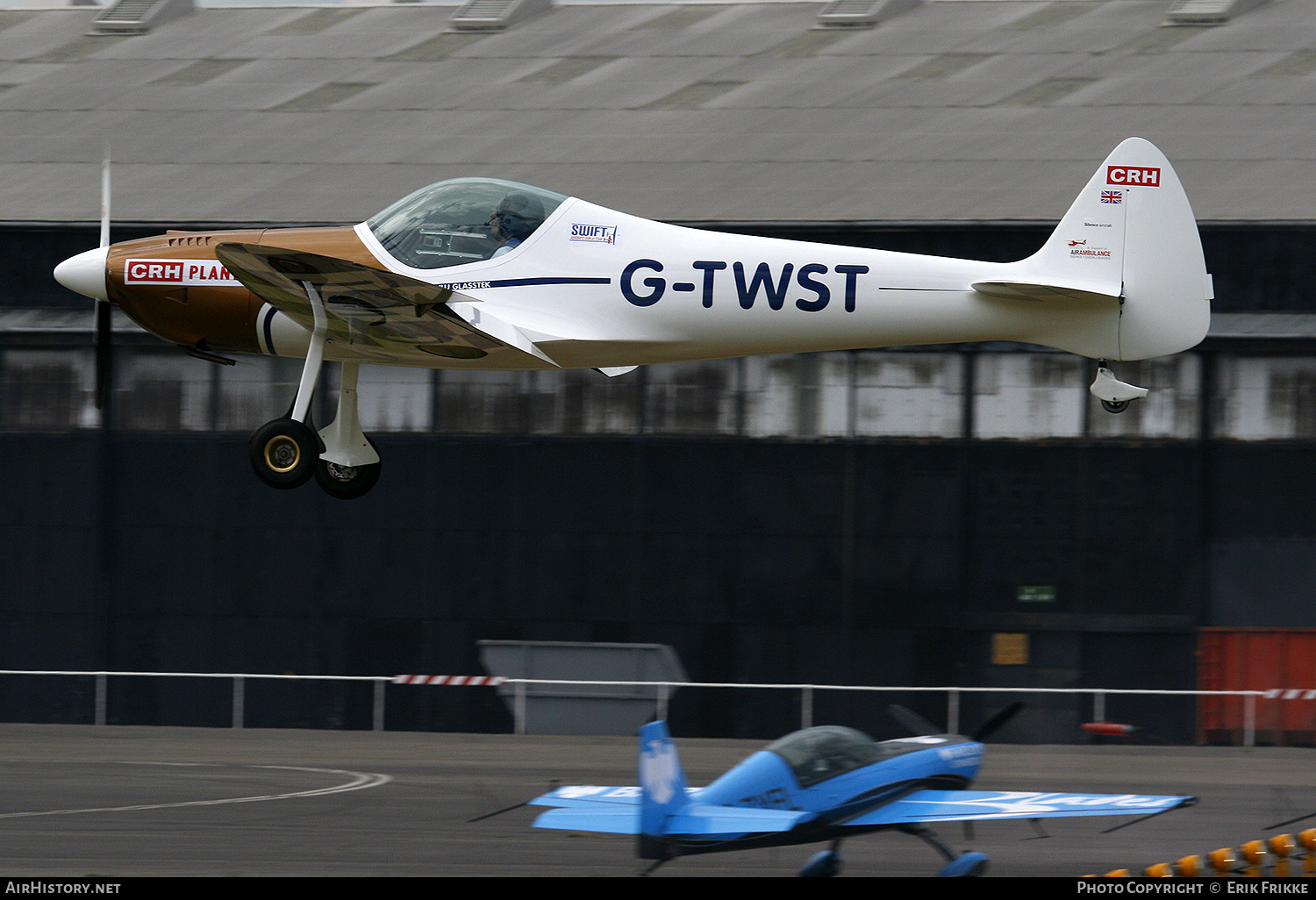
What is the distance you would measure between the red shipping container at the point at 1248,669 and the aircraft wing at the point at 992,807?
10.2m

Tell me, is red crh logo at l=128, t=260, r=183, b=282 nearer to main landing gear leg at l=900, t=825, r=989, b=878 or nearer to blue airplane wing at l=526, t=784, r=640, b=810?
blue airplane wing at l=526, t=784, r=640, b=810

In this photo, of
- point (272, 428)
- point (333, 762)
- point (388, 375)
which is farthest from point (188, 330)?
point (388, 375)

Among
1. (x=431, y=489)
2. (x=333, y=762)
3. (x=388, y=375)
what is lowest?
(x=333, y=762)

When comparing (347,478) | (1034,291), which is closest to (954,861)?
(1034,291)

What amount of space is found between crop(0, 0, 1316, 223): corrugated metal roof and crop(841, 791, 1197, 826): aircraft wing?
12378mm

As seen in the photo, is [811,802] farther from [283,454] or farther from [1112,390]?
[283,454]

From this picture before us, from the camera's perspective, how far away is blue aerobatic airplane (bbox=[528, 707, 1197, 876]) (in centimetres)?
1502

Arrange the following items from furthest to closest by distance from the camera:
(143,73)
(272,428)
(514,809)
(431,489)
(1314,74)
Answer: (143,73), (1314,74), (431,489), (514,809), (272,428)

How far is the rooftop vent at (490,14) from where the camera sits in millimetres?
35094

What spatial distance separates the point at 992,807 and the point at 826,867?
1.76 metres

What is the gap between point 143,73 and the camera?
3397cm

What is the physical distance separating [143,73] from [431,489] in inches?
515

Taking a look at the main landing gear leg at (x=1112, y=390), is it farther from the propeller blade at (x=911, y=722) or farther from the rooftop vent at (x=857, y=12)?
the rooftop vent at (x=857, y=12)

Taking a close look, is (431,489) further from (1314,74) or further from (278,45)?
(1314,74)
